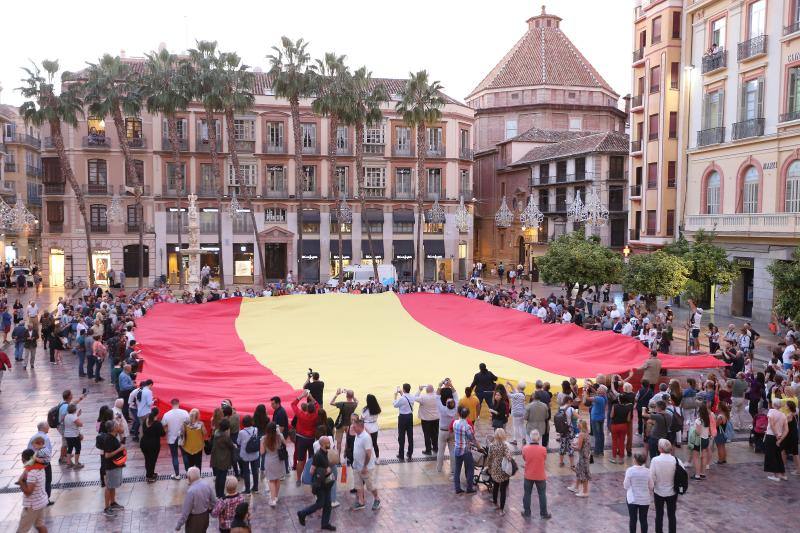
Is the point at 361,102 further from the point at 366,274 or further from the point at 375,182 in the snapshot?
the point at 366,274

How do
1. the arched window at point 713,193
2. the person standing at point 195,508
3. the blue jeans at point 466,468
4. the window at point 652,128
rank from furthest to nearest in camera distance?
1. the window at point 652,128
2. the arched window at point 713,193
3. the blue jeans at point 466,468
4. the person standing at point 195,508

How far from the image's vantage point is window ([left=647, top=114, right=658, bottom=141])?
4331 cm

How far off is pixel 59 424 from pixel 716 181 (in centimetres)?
3449

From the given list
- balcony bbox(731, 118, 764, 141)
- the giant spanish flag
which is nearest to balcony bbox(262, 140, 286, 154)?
the giant spanish flag

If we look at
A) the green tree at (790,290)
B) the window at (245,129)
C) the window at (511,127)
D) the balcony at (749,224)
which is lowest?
the green tree at (790,290)

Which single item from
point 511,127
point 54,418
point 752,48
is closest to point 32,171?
point 511,127

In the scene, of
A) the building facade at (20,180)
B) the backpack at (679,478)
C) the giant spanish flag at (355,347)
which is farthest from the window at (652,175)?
the building facade at (20,180)

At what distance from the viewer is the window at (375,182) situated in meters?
60.0

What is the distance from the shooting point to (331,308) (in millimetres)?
29750

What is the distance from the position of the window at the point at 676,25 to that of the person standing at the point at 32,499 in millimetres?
→ 40932

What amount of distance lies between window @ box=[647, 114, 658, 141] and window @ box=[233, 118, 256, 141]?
102ft

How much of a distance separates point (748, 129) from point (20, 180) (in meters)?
64.0

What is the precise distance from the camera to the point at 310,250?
58.5m

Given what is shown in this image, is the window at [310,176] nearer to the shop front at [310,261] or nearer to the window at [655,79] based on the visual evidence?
the shop front at [310,261]
